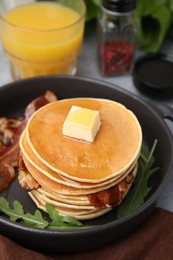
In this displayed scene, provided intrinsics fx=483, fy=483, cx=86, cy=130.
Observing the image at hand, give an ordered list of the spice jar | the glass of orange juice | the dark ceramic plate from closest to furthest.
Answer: the dark ceramic plate → the glass of orange juice → the spice jar

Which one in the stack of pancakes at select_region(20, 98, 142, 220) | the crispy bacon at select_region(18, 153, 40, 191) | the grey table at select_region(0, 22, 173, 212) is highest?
the stack of pancakes at select_region(20, 98, 142, 220)

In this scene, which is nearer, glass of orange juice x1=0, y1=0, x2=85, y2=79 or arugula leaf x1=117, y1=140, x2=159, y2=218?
arugula leaf x1=117, y1=140, x2=159, y2=218

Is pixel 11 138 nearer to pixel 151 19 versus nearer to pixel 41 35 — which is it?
pixel 41 35

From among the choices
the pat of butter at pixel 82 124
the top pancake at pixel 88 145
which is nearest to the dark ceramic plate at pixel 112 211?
the top pancake at pixel 88 145

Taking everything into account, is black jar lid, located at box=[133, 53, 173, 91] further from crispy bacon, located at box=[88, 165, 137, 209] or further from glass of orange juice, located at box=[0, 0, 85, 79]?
crispy bacon, located at box=[88, 165, 137, 209]

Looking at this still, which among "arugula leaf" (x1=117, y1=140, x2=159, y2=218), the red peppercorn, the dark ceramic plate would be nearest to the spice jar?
the red peppercorn

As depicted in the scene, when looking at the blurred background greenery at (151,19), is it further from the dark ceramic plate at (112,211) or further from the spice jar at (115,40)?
the dark ceramic plate at (112,211)

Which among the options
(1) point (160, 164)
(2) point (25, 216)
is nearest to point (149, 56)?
(1) point (160, 164)

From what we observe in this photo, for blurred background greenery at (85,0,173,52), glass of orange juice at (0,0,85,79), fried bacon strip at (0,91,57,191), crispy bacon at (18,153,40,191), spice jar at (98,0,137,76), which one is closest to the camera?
crispy bacon at (18,153,40,191)
